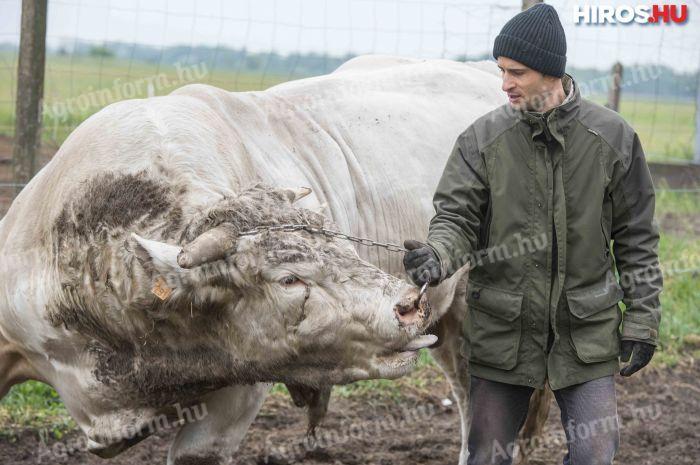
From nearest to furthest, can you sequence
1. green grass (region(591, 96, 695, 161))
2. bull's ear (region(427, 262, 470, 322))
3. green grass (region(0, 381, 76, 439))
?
bull's ear (region(427, 262, 470, 322))
green grass (region(0, 381, 76, 439))
green grass (region(591, 96, 695, 161))

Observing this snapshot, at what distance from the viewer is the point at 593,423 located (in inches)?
154

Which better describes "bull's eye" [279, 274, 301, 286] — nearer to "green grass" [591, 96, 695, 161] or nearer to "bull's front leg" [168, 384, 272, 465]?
"bull's front leg" [168, 384, 272, 465]

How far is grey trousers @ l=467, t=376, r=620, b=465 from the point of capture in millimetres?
3906

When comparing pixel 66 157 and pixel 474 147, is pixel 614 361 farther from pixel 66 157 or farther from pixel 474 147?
pixel 66 157

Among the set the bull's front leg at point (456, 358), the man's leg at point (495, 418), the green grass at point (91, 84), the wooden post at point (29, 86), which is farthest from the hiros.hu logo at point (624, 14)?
the man's leg at point (495, 418)

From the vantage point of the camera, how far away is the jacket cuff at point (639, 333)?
13.0ft

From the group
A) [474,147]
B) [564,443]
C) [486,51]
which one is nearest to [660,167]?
[486,51]

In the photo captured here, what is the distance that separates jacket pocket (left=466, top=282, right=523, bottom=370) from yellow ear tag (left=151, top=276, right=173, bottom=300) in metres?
1.26

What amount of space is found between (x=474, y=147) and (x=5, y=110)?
14.3 m

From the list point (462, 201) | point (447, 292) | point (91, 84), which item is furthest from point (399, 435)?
point (91, 84)

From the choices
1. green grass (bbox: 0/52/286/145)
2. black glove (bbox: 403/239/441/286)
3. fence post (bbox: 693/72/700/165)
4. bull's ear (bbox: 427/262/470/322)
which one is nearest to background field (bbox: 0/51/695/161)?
green grass (bbox: 0/52/286/145)

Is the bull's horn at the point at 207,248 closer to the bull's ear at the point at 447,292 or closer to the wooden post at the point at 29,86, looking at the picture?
the bull's ear at the point at 447,292

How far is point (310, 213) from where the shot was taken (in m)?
3.75

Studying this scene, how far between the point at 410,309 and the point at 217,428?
128 cm
